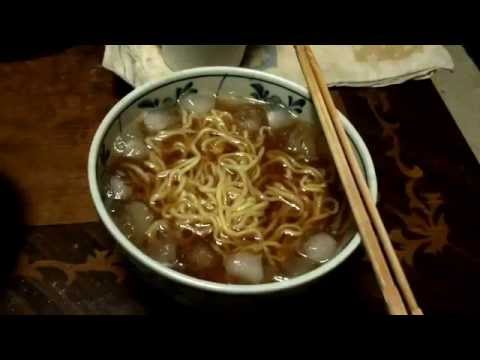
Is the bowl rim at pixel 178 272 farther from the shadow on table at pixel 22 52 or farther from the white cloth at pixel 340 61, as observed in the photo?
the shadow on table at pixel 22 52

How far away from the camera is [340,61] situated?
4.16ft

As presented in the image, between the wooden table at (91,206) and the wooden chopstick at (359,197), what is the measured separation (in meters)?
0.06

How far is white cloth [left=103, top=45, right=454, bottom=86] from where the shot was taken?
119 centimetres

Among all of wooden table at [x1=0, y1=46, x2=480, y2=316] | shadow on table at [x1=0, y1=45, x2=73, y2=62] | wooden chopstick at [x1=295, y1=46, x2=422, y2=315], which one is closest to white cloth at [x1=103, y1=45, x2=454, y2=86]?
wooden table at [x1=0, y1=46, x2=480, y2=316]

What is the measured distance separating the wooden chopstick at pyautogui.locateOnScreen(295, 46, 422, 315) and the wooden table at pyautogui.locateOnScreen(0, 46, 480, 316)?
0.06 metres

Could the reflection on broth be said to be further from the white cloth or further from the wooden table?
the white cloth

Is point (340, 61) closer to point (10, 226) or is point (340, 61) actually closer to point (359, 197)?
point (359, 197)

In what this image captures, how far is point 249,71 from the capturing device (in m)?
1.00

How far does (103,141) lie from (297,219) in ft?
1.12

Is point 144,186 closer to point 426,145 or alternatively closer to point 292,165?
point 292,165

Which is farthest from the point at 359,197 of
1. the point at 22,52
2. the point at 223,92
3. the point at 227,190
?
the point at 22,52

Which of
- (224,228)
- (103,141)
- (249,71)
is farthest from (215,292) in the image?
(249,71)

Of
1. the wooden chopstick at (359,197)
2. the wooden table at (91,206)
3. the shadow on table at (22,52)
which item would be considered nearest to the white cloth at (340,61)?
the wooden table at (91,206)

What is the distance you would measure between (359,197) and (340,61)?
1.78 ft
